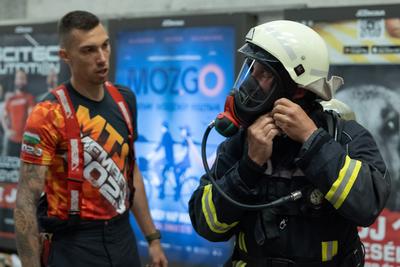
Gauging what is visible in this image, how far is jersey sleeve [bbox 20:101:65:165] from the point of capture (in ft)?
9.59

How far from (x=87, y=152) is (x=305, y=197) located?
4.34ft

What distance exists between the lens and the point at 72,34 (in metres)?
3.15

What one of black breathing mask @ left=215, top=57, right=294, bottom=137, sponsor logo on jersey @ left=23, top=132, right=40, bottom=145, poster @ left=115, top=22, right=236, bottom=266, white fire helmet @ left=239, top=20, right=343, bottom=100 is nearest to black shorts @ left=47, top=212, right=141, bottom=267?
sponsor logo on jersey @ left=23, top=132, right=40, bottom=145

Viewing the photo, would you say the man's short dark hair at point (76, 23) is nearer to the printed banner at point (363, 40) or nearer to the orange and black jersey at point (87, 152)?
the orange and black jersey at point (87, 152)

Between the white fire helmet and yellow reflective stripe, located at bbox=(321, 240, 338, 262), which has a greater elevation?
the white fire helmet

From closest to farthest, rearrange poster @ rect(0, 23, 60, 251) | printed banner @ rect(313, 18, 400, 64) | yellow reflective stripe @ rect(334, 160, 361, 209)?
1. yellow reflective stripe @ rect(334, 160, 361, 209)
2. printed banner @ rect(313, 18, 400, 64)
3. poster @ rect(0, 23, 60, 251)

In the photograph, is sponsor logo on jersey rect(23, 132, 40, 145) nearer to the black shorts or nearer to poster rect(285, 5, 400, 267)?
the black shorts

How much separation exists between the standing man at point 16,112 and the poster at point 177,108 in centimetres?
96

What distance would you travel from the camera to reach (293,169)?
2055 mm

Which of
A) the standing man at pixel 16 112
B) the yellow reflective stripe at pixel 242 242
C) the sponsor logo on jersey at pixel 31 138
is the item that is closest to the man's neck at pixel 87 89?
the sponsor logo on jersey at pixel 31 138

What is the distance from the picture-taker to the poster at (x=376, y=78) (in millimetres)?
3922

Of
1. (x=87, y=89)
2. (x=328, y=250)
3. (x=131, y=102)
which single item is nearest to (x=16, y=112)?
(x=131, y=102)

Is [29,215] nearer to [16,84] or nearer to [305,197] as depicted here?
[305,197]

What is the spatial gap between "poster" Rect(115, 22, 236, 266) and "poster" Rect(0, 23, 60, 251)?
719mm
